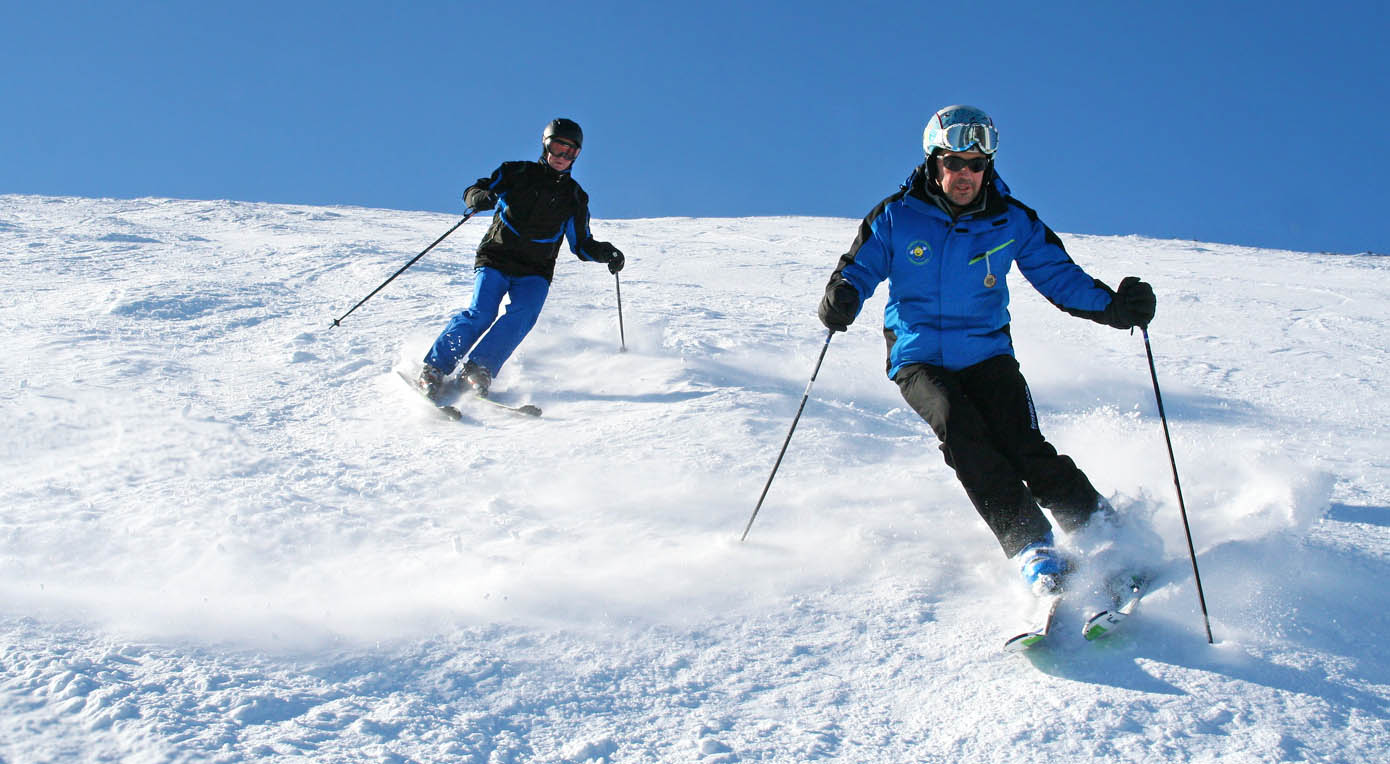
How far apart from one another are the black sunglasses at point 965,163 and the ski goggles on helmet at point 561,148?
3389 mm

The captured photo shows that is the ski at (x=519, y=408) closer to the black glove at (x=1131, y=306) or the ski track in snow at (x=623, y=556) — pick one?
the ski track in snow at (x=623, y=556)

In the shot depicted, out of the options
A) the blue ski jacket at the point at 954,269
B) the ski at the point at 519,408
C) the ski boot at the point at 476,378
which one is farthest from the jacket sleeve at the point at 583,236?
the blue ski jacket at the point at 954,269

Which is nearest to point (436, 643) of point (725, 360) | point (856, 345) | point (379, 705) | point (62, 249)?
point (379, 705)

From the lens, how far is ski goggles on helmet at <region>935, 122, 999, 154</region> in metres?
3.43

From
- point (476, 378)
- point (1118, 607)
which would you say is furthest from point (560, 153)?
point (1118, 607)

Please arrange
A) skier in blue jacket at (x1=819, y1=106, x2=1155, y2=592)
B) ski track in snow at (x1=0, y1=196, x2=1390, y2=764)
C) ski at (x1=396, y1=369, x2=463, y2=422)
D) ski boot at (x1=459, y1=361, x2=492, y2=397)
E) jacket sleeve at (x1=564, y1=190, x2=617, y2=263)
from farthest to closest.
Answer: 1. jacket sleeve at (x1=564, y1=190, x2=617, y2=263)
2. ski boot at (x1=459, y1=361, x2=492, y2=397)
3. ski at (x1=396, y1=369, x2=463, y2=422)
4. skier in blue jacket at (x1=819, y1=106, x2=1155, y2=592)
5. ski track in snow at (x1=0, y1=196, x2=1390, y2=764)

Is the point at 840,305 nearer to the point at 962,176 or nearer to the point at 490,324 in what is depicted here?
the point at 962,176

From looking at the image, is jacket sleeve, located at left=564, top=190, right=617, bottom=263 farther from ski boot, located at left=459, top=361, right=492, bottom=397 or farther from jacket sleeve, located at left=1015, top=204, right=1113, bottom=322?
jacket sleeve, located at left=1015, top=204, right=1113, bottom=322

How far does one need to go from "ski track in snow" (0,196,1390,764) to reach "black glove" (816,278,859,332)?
2.63 ft

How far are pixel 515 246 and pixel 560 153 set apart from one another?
0.68 metres

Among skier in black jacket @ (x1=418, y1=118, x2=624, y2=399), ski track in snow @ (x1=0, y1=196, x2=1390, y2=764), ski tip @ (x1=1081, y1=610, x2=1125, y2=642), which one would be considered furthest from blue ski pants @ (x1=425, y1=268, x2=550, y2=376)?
ski tip @ (x1=1081, y1=610, x2=1125, y2=642)

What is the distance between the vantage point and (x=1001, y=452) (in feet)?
10.9

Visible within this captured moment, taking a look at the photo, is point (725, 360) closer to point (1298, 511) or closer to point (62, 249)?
point (1298, 511)

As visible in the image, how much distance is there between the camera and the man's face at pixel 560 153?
20.6ft
